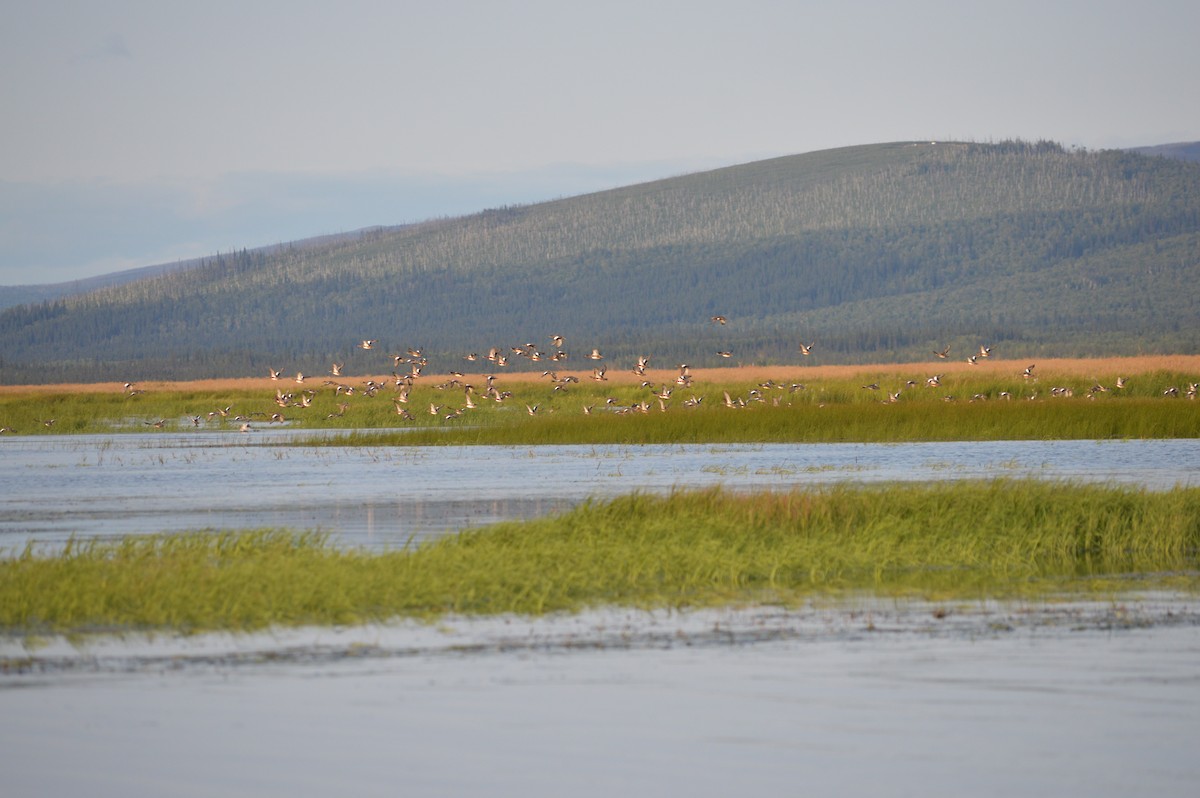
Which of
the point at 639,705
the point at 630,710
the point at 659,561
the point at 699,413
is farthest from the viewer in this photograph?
the point at 699,413

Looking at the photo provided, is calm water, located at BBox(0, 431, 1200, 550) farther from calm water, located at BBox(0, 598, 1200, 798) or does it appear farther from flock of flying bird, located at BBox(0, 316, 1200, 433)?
flock of flying bird, located at BBox(0, 316, 1200, 433)

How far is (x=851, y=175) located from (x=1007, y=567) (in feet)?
595

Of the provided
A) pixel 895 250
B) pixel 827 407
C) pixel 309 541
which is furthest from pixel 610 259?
pixel 309 541

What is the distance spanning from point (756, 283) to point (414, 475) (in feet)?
459

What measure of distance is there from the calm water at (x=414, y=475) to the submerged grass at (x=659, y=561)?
5.43ft

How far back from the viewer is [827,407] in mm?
44125

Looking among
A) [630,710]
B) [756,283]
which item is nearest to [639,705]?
[630,710]

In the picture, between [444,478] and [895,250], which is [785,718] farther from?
[895,250]

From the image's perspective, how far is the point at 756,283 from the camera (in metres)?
170

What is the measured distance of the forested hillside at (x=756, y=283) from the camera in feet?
483

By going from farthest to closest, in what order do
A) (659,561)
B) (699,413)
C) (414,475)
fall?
(699,413), (414,475), (659,561)

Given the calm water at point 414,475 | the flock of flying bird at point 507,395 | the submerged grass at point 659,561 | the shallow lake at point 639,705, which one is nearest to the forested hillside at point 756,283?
the flock of flying bird at point 507,395

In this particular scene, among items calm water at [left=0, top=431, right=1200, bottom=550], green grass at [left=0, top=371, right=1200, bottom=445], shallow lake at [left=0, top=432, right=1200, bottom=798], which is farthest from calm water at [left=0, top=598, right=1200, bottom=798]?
green grass at [left=0, top=371, right=1200, bottom=445]

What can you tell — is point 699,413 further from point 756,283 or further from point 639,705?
point 756,283
